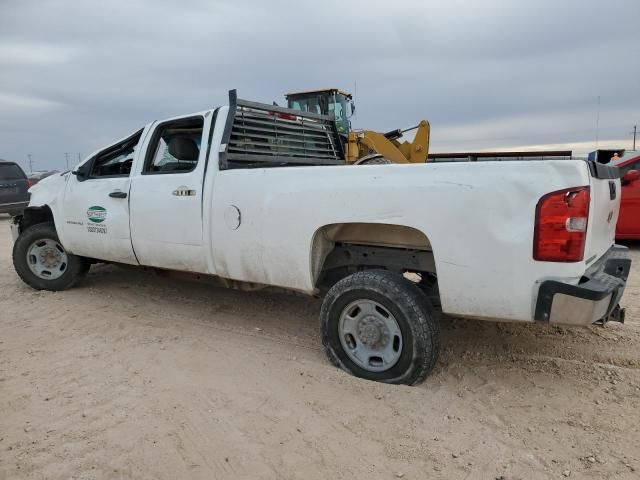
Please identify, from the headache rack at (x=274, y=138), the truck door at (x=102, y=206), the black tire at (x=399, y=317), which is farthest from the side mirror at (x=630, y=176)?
the truck door at (x=102, y=206)

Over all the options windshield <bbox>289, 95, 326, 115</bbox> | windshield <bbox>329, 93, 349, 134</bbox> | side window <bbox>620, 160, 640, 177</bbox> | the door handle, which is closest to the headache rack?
the door handle

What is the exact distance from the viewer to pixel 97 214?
4.81 m

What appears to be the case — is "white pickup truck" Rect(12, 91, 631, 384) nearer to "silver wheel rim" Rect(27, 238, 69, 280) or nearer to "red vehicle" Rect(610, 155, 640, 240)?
"silver wheel rim" Rect(27, 238, 69, 280)

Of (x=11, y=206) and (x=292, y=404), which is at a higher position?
(x=11, y=206)

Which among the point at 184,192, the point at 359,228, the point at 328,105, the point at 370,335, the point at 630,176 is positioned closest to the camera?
the point at 370,335

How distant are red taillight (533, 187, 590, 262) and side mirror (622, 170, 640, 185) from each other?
5.48 meters

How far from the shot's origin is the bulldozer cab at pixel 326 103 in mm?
14273

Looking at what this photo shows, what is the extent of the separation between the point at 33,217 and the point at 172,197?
8.59 ft

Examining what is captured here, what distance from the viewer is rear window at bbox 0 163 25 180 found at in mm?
13047

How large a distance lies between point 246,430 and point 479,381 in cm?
160

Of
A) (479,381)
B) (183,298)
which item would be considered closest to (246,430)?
(479,381)

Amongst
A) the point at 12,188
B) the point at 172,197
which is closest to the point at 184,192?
the point at 172,197

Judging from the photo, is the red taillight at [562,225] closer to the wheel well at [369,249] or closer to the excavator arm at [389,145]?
the wheel well at [369,249]

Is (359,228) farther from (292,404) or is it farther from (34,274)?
(34,274)
